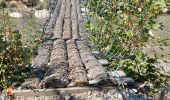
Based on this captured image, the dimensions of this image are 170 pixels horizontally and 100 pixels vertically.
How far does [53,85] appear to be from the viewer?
700 centimetres

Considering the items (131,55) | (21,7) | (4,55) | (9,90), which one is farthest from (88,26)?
(21,7)

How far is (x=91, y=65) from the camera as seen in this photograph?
8297mm

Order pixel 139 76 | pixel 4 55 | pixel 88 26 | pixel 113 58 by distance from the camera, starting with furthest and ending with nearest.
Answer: pixel 88 26
pixel 113 58
pixel 139 76
pixel 4 55

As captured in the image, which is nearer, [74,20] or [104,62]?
[104,62]

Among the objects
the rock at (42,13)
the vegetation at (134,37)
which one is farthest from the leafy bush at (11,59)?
the rock at (42,13)

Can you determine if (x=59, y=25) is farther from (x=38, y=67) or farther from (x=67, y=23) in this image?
(x=38, y=67)

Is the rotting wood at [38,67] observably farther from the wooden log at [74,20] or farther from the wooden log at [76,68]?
the wooden log at [74,20]

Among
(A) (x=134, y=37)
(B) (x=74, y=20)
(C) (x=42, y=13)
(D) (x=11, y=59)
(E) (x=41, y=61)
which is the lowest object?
(C) (x=42, y=13)

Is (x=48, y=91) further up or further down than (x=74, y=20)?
further up

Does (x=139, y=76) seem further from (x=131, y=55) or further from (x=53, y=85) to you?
(x=53, y=85)

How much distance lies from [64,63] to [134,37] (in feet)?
4.86

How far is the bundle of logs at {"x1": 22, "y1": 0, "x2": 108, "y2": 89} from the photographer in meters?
7.13

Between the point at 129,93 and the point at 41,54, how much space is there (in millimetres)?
3260

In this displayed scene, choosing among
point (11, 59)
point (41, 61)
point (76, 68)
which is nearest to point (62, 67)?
point (76, 68)
